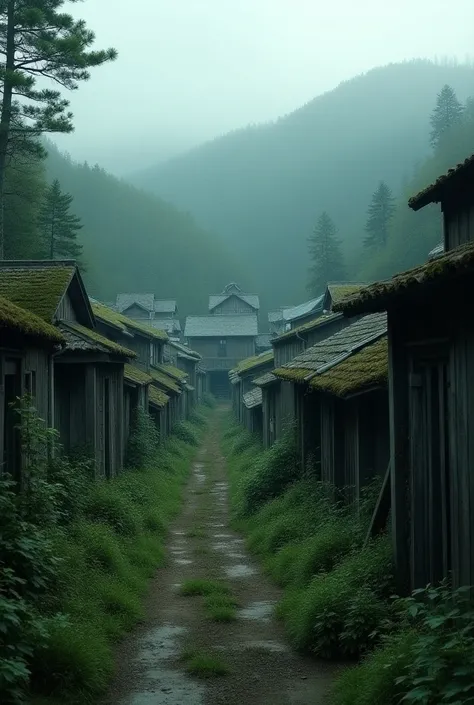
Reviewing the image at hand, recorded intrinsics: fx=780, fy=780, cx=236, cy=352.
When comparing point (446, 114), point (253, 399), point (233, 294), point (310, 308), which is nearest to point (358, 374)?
point (253, 399)

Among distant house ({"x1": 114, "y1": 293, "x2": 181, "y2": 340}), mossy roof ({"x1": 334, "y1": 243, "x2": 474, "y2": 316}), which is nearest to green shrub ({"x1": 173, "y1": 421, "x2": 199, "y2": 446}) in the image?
mossy roof ({"x1": 334, "y1": 243, "x2": 474, "y2": 316})

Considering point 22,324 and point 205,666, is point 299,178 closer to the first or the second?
point 22,324

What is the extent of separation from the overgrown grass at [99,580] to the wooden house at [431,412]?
142 inches

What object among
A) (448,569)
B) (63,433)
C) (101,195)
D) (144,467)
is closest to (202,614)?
(448,569)

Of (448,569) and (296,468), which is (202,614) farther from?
(296,468)

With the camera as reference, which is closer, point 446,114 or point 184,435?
point 184,435

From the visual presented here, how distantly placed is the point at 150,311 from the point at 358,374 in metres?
64.1

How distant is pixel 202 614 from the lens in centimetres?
1091

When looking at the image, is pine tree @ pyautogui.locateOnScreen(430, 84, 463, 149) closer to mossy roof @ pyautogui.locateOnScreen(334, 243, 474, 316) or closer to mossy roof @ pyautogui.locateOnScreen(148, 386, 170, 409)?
mossy roof @ pyautogui.locateOnScreen(148, 386, 170, 409)

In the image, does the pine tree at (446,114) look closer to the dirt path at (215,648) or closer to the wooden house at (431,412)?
the dirt path at (215,648)

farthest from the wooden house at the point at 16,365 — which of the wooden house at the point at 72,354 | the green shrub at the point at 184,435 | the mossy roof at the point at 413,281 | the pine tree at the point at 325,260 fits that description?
the pine tree at the point at 325,260

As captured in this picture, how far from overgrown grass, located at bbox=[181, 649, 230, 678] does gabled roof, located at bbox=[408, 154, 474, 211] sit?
8.07m

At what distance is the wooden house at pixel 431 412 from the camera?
695cm

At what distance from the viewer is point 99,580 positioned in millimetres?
10922
